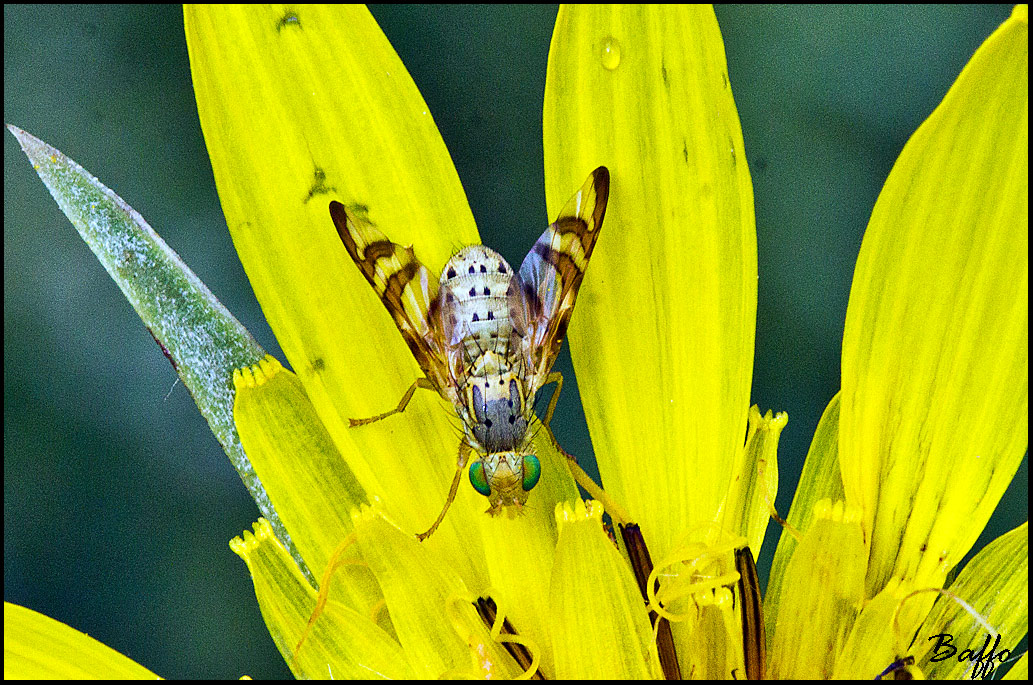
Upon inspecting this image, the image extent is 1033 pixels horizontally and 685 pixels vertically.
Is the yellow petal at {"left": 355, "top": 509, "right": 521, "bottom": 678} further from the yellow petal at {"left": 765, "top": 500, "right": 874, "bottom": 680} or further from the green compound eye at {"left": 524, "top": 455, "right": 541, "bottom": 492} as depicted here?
the yellow petal at {"left": 765, "top": 500, "right": 874, "bottom": 680}

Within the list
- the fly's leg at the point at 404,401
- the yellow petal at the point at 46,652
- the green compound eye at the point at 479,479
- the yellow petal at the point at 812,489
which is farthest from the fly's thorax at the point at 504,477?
the yellow petal at the point at 46,652

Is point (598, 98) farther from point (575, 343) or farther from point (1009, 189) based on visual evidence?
point (1009, 189)

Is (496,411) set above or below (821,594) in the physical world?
above

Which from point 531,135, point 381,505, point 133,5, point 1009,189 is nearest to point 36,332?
point 133,5

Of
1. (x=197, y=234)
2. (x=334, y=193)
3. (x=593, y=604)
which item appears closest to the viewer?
(x=593, y=604)

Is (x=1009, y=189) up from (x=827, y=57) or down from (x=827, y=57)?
down

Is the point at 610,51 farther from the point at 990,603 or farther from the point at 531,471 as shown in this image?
the point at 990,603

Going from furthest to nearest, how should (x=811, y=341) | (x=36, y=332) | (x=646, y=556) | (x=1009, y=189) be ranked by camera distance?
(x=811, y=341) < (x=36, y=332) < (x=646, y=556) < (x=1009, y=189)

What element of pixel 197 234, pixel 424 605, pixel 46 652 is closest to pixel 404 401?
pixel 424 605
